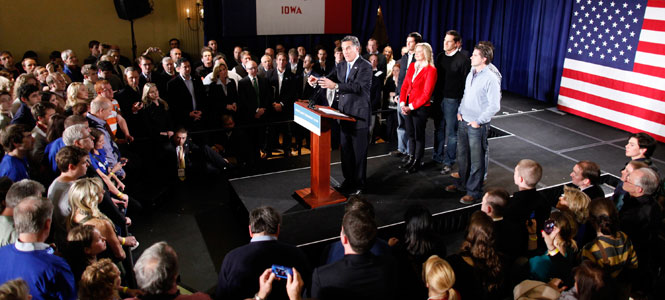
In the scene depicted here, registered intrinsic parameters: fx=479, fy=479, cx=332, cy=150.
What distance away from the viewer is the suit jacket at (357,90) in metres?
4.35

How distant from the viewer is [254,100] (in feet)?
20.3

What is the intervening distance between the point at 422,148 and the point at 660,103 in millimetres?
4263

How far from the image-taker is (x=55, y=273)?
237 cm

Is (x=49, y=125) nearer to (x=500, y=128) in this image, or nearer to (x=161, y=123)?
(x=161, y=123)

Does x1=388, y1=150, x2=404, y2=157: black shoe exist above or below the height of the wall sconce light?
below

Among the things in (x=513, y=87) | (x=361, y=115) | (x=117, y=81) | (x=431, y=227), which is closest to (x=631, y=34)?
(x=513, y=87)

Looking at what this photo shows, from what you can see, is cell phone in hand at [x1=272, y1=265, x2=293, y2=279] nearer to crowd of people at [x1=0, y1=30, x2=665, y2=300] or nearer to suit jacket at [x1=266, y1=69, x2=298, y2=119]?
crowd of people at [x1=0, y1=30, x2=665, y2=300]

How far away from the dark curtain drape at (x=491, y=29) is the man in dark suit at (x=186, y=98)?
11.4 ft

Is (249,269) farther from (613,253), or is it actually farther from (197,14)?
(197,14)

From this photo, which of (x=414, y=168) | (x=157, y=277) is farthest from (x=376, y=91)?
(x=157, y=277)

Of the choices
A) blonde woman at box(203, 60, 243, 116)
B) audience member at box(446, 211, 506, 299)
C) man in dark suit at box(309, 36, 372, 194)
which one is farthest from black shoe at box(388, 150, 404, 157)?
audience member at box(446, 211, 506, 299)

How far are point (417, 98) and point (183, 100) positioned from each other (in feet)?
9.01

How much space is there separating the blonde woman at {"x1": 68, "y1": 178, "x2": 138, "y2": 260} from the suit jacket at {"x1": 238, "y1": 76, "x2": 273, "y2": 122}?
3.21 meters

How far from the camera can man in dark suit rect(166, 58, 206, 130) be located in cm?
563
